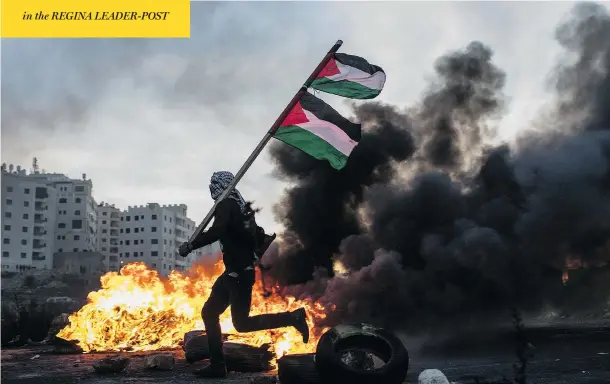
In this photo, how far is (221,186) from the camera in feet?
26.3

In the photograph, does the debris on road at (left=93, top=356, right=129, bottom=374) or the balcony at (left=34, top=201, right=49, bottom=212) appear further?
the balcony at (left=34, top=201, right=49, bottom=212)

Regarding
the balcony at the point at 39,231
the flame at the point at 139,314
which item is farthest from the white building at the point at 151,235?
the flame at the point at 139,314

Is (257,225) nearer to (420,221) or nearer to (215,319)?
(215,319)

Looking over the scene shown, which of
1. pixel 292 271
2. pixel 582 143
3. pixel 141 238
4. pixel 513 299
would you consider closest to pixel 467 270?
pixel 513 299

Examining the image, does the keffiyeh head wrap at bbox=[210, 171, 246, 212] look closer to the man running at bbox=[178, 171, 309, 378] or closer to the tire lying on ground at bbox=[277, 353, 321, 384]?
the man running at bbox=[178, 171, 309, 378]

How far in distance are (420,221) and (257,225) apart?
17722mm

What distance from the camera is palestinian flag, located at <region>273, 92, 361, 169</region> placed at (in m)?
8.43

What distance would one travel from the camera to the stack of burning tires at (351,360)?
22.6 ft

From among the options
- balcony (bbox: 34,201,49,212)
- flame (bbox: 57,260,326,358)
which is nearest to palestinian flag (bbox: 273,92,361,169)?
flame (bbox: 57,260,326,358)

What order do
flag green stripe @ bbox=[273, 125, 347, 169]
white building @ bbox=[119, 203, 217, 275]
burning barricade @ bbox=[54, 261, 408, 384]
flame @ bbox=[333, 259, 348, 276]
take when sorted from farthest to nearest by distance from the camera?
1. white building @ bbox=[119, 203, 217, 275]
2. flame @ bbox=[333, 259, 348, 276]
3. flag green stripe @ bbox=[273, 125, 347, 169]
4. burning barricade @ bbox=[54, 261, 408, 384]

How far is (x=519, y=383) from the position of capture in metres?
7.71

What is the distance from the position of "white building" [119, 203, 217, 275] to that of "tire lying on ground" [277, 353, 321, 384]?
8910cm

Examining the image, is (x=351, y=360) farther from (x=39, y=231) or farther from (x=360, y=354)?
(x=39, y=231)

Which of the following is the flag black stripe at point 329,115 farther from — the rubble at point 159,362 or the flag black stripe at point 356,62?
the rubble at point 159,362
